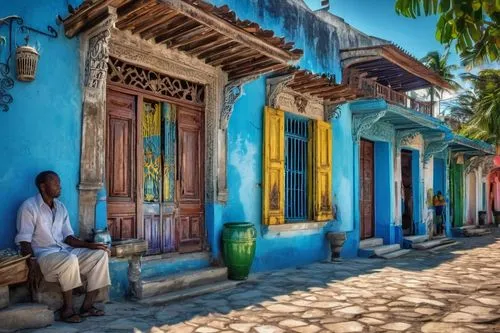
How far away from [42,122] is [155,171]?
1816 mm

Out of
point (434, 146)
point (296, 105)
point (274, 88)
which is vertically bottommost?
point (434, 146)

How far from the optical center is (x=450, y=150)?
1661 cm

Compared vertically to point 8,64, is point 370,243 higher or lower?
lower

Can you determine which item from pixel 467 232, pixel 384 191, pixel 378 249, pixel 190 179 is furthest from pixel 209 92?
pixel 467 232

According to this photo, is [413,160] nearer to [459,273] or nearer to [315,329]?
[459,273]

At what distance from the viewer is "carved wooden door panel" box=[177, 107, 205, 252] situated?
656 centimetres

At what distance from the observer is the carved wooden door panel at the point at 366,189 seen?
37.1 ft

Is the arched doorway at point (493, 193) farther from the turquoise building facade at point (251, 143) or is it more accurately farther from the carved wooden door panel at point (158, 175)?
the carved wooden door panel at point (158, 175)

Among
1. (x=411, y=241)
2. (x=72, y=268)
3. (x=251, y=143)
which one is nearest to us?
(x=72, y=268)

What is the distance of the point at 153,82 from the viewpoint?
6148 mm

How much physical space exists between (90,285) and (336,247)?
5.53m

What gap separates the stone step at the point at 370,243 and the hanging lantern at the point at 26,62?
7.78 meters

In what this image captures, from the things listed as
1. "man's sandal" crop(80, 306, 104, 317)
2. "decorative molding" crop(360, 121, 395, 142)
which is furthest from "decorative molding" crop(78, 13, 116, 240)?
"decorative molding" crop(360, 121, 395, 142)

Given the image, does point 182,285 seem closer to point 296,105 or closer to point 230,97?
point 230,97
